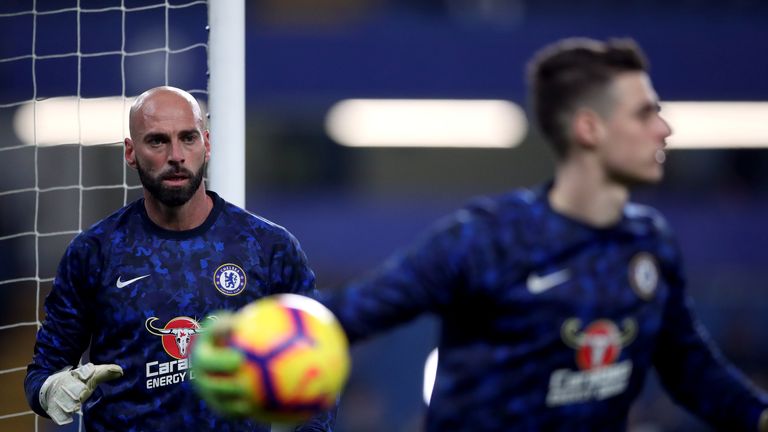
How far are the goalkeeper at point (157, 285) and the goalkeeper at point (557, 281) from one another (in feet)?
4.48

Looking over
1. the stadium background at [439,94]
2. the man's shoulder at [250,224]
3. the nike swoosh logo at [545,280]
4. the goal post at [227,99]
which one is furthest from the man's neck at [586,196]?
the stadium background at [439,94]

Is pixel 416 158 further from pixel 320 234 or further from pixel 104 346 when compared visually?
Answer: pixel 104 346

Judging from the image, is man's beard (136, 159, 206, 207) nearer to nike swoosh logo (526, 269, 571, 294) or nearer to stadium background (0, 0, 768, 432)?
nike swoosh logo (526, 269, 571, 294)

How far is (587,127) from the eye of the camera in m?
3.02

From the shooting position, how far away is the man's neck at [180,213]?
4.34 meters

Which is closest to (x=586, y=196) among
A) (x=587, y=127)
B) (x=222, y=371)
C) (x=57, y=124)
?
(x=587, y=127)

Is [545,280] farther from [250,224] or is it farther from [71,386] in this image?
[71,386]

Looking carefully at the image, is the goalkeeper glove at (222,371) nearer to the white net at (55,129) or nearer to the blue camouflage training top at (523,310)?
the blue camouflage training top at (523,310)

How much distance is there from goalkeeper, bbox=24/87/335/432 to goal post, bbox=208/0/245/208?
0.61m

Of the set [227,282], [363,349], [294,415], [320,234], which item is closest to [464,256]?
[294,415]

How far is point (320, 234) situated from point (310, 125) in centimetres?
162

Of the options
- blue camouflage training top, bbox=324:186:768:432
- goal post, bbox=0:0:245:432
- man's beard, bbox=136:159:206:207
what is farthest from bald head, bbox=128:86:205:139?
goal post, bbox=0:0:245:432

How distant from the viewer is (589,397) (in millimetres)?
2980

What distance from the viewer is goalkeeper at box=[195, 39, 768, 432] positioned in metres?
2.89
